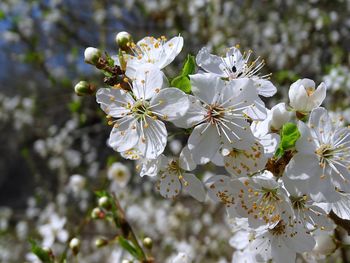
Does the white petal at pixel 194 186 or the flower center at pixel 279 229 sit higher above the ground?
the white petal at pixel 194 186

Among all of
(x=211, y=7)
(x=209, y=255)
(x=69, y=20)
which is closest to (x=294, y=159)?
(x=209, y=255)

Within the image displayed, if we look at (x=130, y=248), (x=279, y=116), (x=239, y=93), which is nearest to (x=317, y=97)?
(x=279, y=116)

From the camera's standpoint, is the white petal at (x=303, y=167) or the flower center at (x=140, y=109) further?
the flower center at (x=140, y=109)

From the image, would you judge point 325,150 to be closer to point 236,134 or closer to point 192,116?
point 236,134

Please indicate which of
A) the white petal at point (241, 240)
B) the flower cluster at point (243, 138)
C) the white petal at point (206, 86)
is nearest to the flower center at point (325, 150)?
the flower cluster at point (243, 138)

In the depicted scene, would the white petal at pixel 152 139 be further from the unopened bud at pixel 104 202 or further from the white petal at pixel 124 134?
the unopened bud at pixel 104 202
